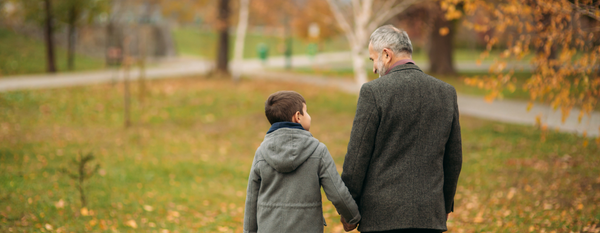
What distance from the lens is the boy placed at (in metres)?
2.43

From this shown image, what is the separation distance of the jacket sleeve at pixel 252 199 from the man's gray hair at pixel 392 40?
884mm

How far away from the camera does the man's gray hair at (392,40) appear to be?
2.44 metres

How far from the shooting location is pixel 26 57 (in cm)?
2105

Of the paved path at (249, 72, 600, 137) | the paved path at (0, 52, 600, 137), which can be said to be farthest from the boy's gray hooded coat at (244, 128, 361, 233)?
the paved path at (249, 72, 600, 137)

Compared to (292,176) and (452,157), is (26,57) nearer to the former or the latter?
(292,176)

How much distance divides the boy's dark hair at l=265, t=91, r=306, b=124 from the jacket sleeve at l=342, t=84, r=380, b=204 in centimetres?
33

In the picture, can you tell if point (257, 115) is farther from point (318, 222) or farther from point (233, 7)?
point (318, 222)

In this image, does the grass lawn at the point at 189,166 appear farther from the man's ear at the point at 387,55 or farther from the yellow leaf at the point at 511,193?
the man's ear at the point at 387,55

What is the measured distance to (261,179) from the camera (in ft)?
8.38

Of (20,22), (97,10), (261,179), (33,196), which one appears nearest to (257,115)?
(33,196)

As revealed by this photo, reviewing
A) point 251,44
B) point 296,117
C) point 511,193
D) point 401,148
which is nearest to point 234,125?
point 511,193

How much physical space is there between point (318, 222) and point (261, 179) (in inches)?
14.9

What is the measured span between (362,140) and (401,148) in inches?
7.4

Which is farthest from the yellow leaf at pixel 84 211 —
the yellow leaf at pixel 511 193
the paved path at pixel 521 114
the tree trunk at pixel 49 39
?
the tree trunk at pixel 49 39
